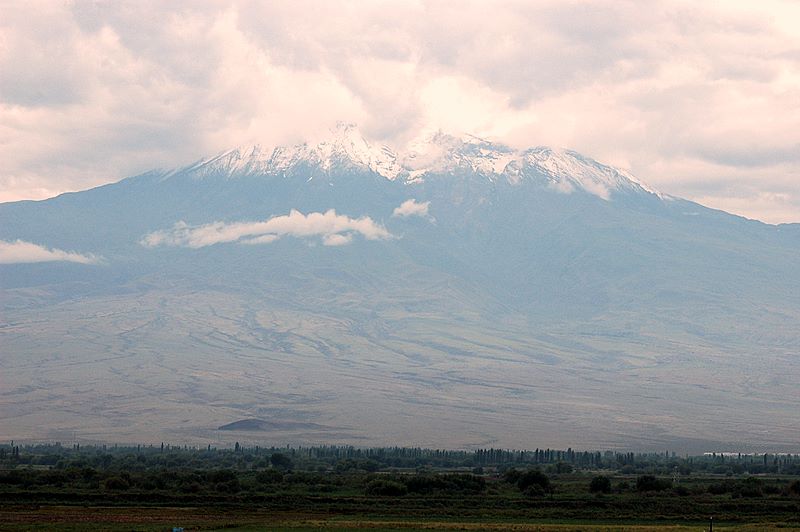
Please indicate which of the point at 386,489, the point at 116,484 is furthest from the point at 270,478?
the point at 386,489

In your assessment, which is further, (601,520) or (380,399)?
(380,399)

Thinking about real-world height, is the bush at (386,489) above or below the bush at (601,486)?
below

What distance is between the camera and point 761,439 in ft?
465

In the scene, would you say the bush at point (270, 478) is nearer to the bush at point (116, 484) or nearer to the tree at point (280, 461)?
the bush at point (116, 484)


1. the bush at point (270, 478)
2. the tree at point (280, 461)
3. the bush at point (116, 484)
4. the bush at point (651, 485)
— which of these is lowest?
the bush at point (116, 484)

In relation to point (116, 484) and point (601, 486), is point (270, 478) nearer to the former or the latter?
point (116, 484)

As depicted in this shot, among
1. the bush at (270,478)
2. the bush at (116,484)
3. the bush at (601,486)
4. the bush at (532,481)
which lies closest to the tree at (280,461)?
Answer: the bush at (270,478)

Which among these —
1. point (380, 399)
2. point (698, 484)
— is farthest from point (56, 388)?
point (698, 484)

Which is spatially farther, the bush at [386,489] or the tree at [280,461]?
the tree at [280,461]

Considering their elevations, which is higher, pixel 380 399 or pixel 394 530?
pixel 380 399

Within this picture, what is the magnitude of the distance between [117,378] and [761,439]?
88015mm

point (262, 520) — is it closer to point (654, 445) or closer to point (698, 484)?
point (698, 484)

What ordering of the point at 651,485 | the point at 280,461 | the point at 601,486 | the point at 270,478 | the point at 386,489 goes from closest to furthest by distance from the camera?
the point at 386,489 → the point at 601,486 → the point at 651,485 → the point at 270,478 → the point at 280,461

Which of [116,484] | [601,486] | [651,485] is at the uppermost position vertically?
[651,485]
